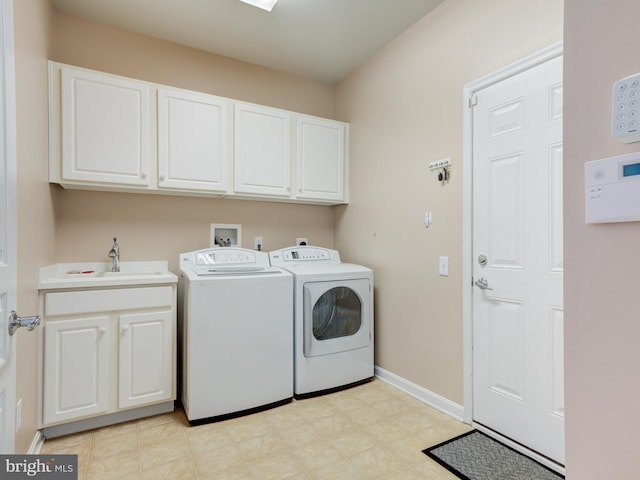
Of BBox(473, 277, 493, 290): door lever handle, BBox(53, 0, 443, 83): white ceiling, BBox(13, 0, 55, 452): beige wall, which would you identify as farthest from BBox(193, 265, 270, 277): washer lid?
BBox(53, 0, 443, 83): white ceiling

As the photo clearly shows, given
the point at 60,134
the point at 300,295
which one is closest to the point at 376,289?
the point at 300,295

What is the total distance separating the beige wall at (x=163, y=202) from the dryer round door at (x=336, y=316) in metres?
0.84

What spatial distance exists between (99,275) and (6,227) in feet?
4.78

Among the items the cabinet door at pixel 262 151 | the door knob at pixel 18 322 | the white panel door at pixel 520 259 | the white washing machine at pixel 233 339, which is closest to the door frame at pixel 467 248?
the white panel door at pixel 520 259

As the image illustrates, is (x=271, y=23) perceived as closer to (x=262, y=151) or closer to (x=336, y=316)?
(x=262, y=151)

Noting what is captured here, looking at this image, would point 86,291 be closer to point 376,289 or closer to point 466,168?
point 376,289

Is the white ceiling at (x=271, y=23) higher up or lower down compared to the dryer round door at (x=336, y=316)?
higher up

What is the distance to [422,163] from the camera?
2.44 metres

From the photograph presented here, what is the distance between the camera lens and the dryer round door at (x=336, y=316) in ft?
8.24

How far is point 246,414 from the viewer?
2.28 metres
